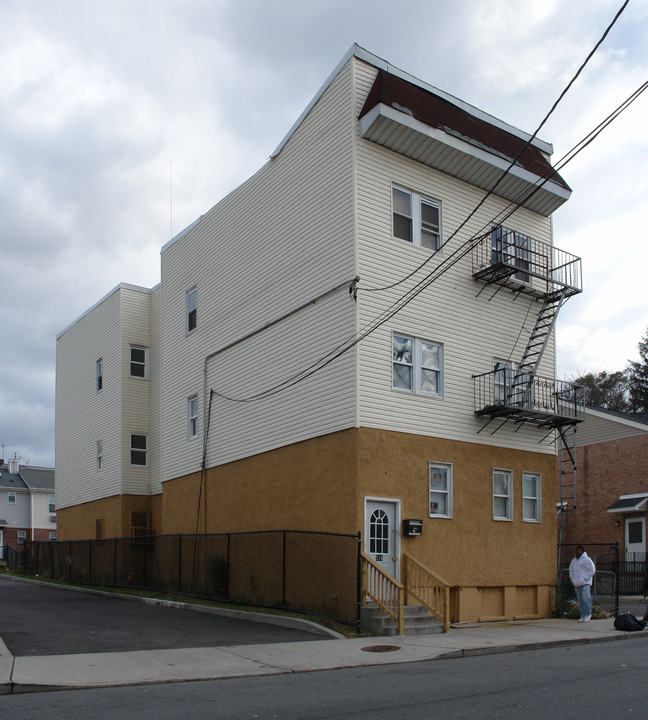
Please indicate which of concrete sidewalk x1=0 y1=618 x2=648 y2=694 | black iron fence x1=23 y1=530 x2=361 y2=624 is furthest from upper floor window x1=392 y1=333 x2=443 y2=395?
concrete sidewalk x1=0 y1=618 x2=648 y2=694

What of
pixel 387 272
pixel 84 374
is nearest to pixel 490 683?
pixel 387 272

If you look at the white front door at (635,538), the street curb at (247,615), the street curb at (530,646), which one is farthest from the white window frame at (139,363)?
the street curb at (530,646)

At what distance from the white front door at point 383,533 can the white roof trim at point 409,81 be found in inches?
399

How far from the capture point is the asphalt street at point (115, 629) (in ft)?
44.3

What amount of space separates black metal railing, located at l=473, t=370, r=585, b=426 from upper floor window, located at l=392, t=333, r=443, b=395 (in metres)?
1.15

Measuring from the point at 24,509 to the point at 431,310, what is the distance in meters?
54.7

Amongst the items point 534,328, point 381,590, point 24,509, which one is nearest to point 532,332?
point 534,328

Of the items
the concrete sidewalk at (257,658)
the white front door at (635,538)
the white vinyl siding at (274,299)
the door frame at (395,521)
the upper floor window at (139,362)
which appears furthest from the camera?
the upper floor window at (139,362)

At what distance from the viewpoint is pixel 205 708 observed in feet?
28.3

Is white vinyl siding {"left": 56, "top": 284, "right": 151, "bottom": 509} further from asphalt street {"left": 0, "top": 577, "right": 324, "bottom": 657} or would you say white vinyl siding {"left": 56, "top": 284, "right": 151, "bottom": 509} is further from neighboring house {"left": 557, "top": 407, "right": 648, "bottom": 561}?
neighboring house {"left": 557, "top": 407, "right": 648, "bottom": 561}

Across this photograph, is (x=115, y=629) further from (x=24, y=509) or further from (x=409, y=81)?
(x=24, y=509)

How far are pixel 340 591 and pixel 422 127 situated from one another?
10.8 meters

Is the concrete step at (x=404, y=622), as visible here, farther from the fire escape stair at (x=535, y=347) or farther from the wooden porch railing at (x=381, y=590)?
the fire escape stair at (x=535, y=347)

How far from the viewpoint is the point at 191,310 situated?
86.3ft
